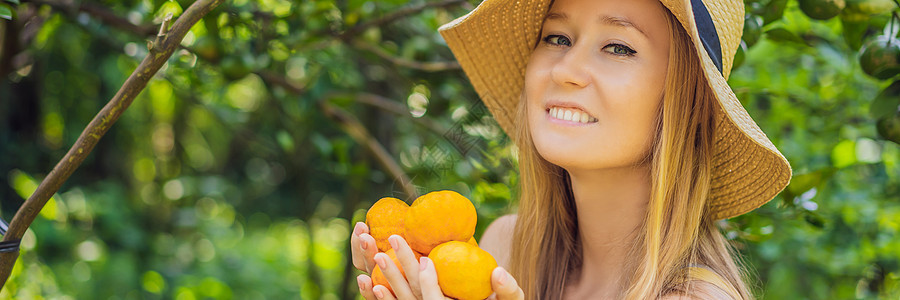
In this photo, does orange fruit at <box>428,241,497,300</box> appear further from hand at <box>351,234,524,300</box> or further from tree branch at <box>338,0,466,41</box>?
tree branch at <box>338,0,466,41</box>

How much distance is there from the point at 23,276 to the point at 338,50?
3.93ft

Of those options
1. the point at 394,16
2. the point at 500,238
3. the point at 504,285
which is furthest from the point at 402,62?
the point at 504,285

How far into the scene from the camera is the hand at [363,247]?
981 millimetres

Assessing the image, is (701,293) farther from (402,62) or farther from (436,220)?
(402,62)

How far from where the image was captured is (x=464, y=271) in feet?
2.94

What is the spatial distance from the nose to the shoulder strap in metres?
0.35

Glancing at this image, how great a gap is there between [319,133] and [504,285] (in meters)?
1.41

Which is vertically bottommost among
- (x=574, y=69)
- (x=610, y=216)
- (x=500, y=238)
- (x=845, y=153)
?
(x=500, y=238)

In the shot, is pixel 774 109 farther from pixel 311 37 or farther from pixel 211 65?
pixel 211 65

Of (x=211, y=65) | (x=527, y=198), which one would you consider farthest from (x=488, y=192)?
(x=211, y=65)

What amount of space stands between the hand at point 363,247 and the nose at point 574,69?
386mm

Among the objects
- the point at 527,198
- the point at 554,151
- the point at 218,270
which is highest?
the point at 554,151

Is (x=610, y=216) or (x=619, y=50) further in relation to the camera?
(x=610, y=216)

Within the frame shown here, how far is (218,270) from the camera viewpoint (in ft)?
12.0
